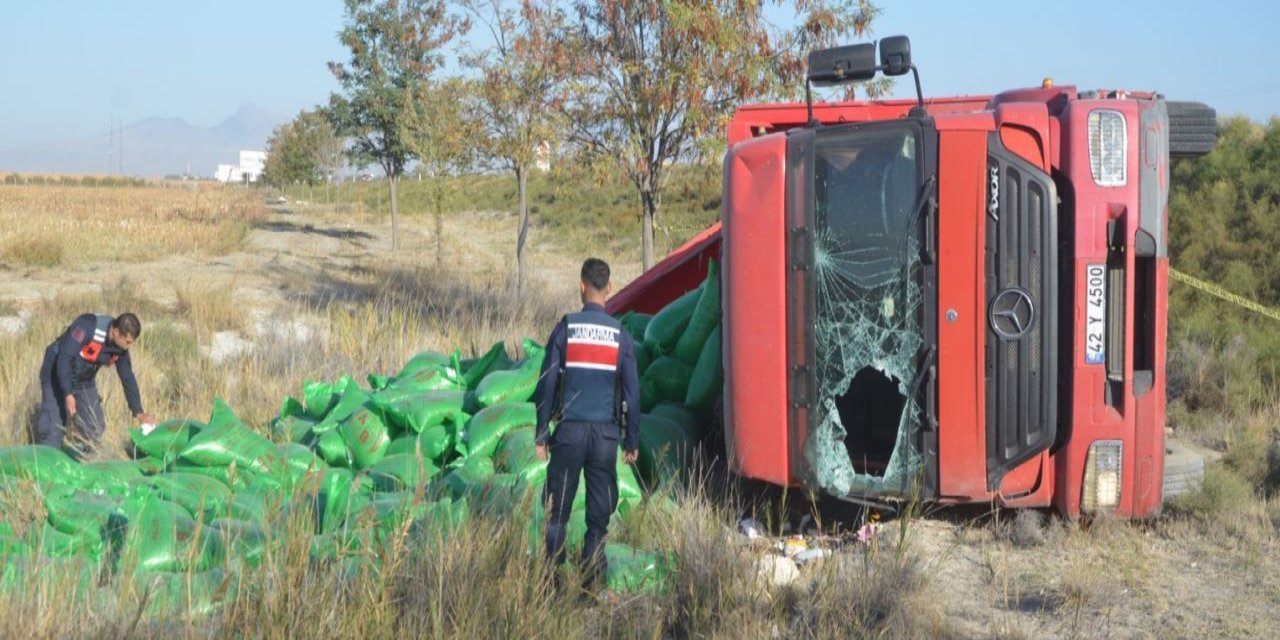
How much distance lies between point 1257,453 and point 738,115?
3637 millimetres

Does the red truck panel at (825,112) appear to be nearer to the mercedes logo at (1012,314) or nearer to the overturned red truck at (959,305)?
the overturned red truck at (959,305)

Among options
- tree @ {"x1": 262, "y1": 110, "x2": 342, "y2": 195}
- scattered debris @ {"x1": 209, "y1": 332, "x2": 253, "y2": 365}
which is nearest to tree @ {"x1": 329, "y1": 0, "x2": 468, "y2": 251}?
tree @ {"x1": 262, "y1": 110, "x2": 342, "y2": 195}

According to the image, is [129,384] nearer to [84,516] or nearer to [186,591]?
[84,516]

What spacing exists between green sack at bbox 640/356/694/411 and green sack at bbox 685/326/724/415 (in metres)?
0.24

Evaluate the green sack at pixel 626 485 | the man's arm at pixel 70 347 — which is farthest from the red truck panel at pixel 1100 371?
the man's arm at pixel 70 347

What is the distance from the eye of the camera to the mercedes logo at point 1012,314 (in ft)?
18.0

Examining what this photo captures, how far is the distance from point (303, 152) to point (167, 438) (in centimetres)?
5449

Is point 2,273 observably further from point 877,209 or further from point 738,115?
point 877,209

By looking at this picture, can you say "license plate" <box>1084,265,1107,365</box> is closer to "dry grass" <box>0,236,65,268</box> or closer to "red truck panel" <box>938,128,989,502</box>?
"red truck panel" <box>938,128,989,502</box>

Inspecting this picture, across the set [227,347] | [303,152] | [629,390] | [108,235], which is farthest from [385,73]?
[303,152]

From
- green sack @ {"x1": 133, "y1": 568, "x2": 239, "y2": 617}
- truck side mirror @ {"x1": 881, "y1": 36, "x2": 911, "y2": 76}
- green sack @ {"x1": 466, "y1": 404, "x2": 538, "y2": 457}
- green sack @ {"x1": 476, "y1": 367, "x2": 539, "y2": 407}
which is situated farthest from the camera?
green sack @ {"x1": 476, "y1": 367, "x2": 539, "y2": 407}

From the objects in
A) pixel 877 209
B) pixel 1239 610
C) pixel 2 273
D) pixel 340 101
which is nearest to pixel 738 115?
pixel 877 209

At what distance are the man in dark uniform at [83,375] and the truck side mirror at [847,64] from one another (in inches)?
178

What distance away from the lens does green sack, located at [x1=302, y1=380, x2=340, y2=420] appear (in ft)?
26.8
